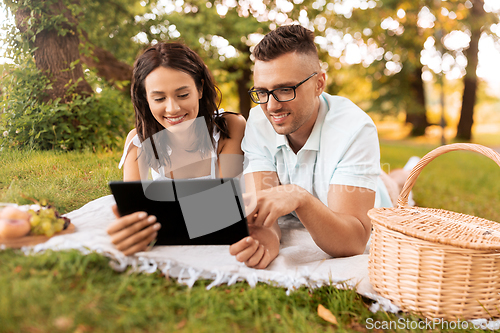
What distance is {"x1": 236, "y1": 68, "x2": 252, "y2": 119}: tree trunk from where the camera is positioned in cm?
666

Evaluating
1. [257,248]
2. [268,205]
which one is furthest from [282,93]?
[257,248]

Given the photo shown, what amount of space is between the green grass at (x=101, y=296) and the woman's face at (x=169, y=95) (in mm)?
430

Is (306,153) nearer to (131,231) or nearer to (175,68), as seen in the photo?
(175,68)

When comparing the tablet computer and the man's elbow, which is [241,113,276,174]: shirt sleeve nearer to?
the man's elbow

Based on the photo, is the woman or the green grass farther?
the woman

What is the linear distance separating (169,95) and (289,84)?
71 cm

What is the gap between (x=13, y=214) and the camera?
54.0 inches

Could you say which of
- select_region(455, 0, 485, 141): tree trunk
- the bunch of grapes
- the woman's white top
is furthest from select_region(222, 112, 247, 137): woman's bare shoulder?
select_region(455, 0, 485, 141): tree trunk

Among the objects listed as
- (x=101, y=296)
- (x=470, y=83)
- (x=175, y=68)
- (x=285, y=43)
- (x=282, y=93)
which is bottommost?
(x=101, y=296)

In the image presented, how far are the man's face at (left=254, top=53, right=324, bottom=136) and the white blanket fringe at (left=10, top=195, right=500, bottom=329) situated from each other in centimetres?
79

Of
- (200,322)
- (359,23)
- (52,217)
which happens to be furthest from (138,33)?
(359,23)

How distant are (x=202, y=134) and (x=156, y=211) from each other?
3.44 ft

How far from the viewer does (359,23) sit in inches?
393

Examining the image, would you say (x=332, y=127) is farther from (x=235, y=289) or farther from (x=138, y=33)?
(x=138, y=33)
